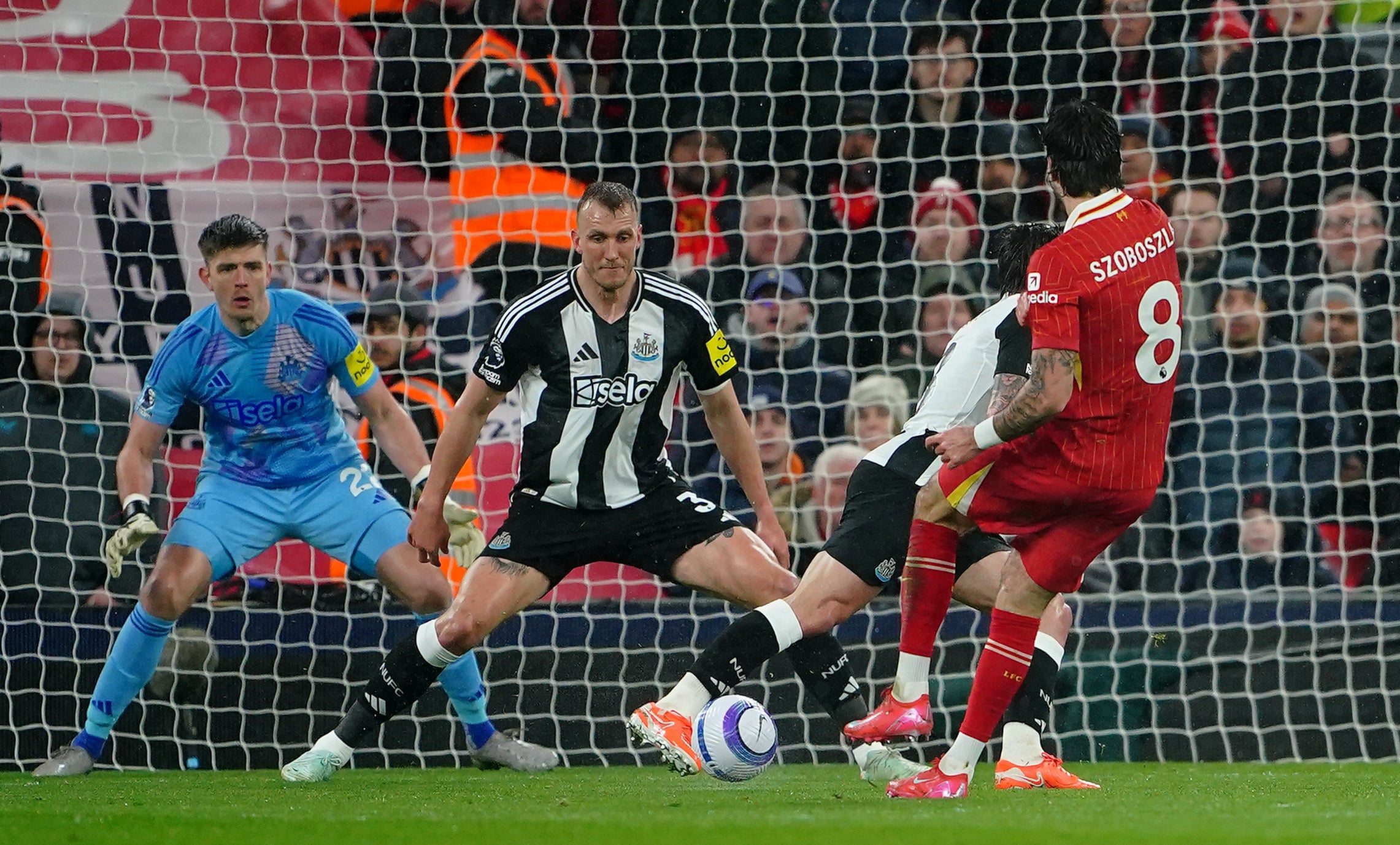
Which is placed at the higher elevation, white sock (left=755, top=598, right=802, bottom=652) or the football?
white sock (left=755, top=598, right=802, bottom=652)

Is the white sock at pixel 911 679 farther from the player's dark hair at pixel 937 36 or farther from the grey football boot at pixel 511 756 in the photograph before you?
the player's dark hair at pixel 937 36

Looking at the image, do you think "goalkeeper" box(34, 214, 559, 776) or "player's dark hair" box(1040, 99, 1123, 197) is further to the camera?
"goalkeeper" box(34, 214, 559, 776)

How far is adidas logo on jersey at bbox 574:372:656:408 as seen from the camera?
17.2ft

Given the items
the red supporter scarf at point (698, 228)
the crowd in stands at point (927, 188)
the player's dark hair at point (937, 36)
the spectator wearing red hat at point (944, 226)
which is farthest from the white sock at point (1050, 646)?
the player's dark hair at point (937, 36)

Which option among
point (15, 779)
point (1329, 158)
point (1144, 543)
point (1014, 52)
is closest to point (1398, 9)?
point (1329, 158)

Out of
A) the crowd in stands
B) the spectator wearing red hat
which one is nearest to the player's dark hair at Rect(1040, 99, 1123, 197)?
the crowd in stands

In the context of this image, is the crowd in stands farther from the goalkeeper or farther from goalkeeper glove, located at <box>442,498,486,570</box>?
the goalkeeper

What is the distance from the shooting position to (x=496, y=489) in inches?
310

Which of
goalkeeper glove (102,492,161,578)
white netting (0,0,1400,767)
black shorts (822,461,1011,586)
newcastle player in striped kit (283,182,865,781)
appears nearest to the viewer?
black shorts (822,461,1011,586)

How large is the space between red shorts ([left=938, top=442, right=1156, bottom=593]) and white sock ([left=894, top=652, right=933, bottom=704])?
18.0 inches

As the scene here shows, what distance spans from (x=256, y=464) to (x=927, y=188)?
3903 millimetres

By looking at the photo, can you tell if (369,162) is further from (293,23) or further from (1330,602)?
(1330,602)

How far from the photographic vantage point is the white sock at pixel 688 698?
4.40m

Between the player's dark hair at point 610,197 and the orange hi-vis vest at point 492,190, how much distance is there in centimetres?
314
